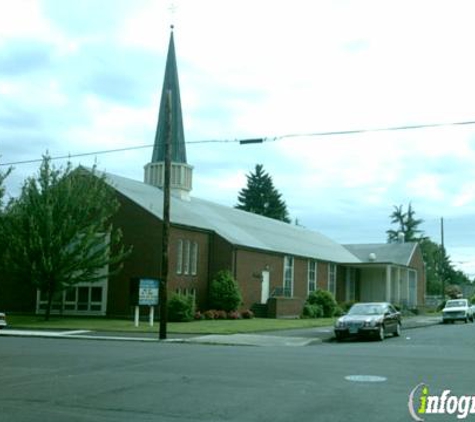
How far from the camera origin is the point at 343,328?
26.9 meters

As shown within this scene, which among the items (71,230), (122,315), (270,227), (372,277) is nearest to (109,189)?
(71,230)

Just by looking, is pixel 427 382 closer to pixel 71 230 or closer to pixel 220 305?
pixel 71 230

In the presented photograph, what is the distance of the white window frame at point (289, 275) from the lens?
48.8m

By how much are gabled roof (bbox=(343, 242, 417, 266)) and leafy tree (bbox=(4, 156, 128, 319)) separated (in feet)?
105

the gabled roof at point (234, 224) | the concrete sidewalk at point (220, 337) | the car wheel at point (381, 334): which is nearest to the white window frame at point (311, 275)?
the gabled roof at point (234, 224)

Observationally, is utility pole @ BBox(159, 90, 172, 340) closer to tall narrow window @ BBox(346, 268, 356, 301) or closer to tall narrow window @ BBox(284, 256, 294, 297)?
tall narrow window @ BBox(284, 256, 294, 297)

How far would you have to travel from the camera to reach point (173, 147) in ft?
159

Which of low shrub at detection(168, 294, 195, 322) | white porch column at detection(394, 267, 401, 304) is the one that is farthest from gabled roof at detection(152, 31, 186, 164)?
white porch column at detection(394, 267, 401, 304)

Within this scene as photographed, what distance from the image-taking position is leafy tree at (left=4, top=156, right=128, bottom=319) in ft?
111

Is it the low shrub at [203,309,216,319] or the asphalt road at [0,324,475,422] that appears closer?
the asphalt road at [0,324,475,422]

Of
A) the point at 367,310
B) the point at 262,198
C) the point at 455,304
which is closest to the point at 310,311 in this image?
the point at 455,304

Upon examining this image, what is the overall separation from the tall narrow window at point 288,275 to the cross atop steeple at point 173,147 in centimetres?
824

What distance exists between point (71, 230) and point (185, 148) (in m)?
17.0

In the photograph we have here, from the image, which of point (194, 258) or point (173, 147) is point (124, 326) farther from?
point (173, 147)
